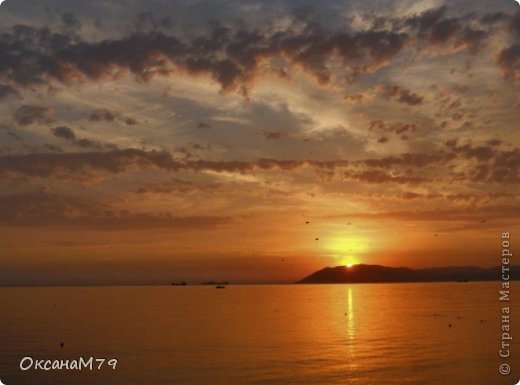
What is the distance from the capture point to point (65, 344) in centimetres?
6988

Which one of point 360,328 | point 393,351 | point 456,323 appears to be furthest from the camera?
point 456,323

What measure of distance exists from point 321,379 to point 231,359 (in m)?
13.1

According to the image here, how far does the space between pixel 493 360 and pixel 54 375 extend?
44.1 metres

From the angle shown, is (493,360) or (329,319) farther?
(329,319)

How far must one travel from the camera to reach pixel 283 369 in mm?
53562

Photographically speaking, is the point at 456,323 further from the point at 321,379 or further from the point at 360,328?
the point at 321,379

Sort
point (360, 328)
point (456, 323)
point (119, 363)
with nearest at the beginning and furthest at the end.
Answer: point (119, 363), point (360, 328), point (456, 323)

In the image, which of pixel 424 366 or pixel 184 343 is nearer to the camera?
pixel 424 366

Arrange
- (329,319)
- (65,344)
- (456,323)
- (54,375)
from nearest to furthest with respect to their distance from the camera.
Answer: (54,375) → (65,344) → (456,323) → (329,319)

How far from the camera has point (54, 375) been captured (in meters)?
52.9

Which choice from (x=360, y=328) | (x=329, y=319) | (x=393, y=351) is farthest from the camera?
(x=329, y=319)

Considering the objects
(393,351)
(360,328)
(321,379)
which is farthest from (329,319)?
(321,379)

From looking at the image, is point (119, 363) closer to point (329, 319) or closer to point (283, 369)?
point (283, 369)

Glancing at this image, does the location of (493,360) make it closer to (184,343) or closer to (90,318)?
(184,343)
